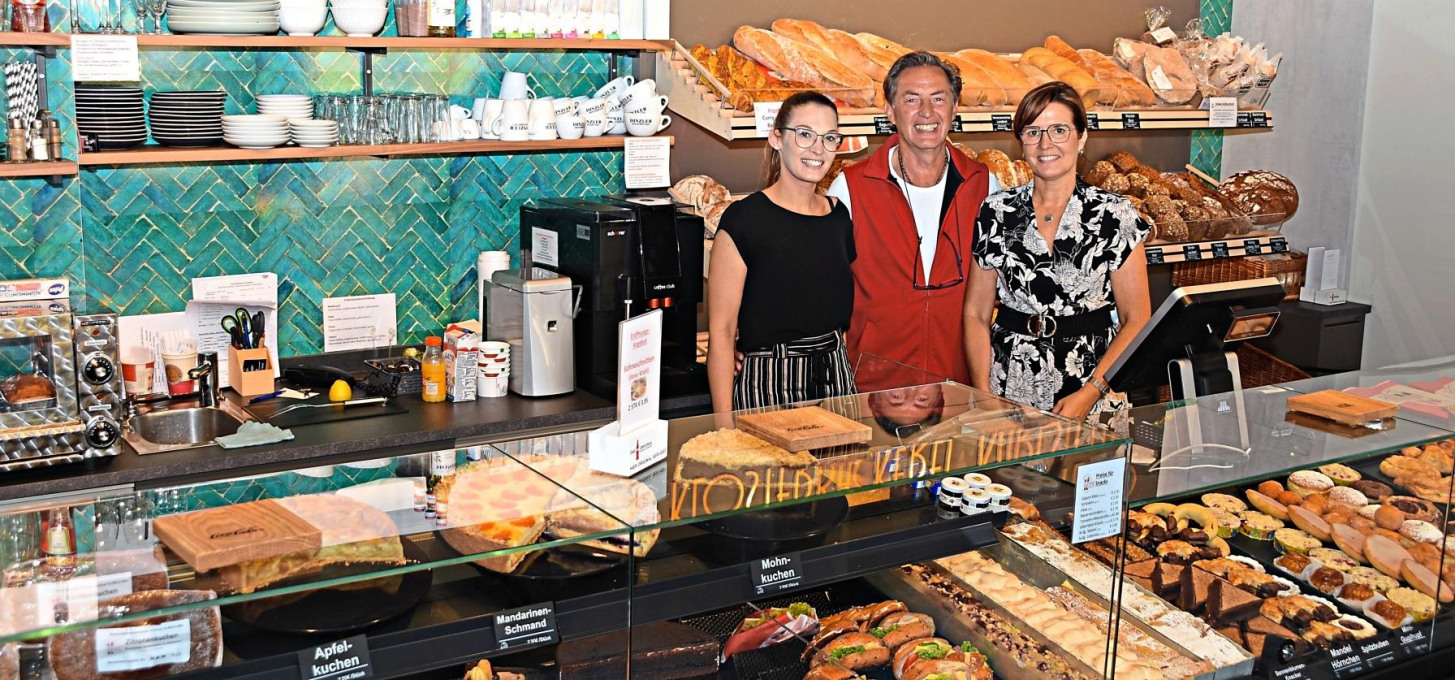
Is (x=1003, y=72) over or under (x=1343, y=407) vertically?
over

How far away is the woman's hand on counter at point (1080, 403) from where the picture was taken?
3.16m

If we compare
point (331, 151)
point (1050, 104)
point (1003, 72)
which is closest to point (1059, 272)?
point (1050, 104)

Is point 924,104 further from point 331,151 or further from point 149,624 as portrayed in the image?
point 149,624

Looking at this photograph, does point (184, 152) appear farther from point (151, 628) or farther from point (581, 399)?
point (151, 628)

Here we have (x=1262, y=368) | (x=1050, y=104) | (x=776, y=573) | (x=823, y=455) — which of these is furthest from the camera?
(x=1262, y=368)

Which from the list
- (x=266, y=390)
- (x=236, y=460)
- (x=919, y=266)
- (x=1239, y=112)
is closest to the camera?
(x=236, y=460)

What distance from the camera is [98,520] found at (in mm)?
1689

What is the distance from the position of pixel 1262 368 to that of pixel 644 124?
285 centimetres

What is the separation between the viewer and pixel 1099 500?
217 cm

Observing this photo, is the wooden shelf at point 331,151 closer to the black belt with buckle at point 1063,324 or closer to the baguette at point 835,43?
the baguette at point 835,43

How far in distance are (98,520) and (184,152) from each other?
6.88 ft

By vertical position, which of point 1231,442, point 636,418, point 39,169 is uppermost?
point 39,169

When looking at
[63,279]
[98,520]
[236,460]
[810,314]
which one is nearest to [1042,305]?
[810,314]

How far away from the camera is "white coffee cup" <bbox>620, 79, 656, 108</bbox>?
13.7 feet
